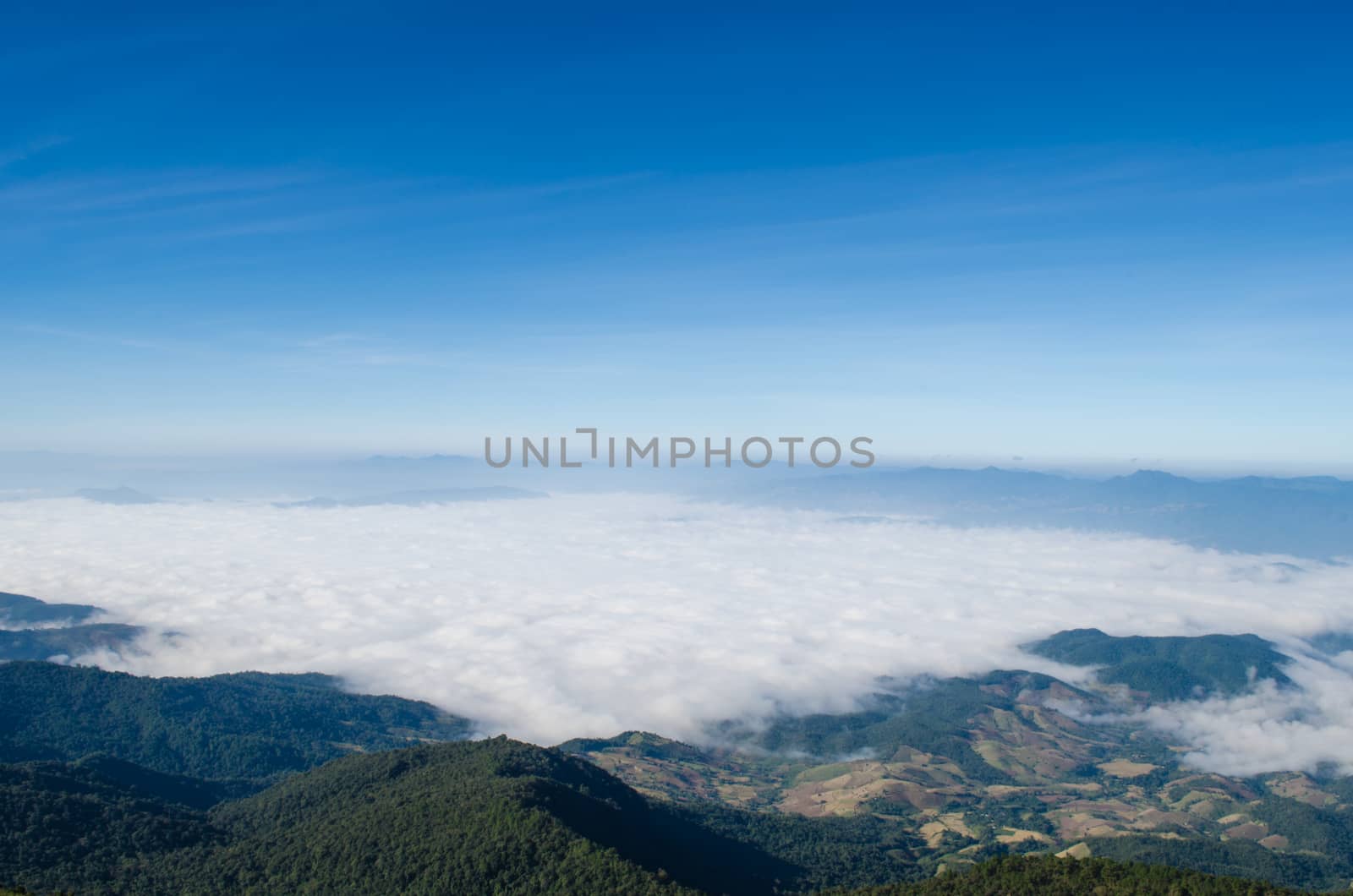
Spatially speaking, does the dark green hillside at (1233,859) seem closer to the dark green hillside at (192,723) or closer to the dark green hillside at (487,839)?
the dark green hillside at (487,839)

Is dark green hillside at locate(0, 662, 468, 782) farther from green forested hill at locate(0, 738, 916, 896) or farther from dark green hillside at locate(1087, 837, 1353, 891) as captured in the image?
dark green hillside at locate(1087, 837, 1353, 891)

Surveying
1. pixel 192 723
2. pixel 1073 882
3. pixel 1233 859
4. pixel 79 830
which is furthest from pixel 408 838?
pixel 1233 859

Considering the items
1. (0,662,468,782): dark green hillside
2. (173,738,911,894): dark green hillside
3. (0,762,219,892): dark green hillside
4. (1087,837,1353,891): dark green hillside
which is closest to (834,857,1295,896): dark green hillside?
(173,738,911,894): dark green hillside

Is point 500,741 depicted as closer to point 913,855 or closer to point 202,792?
point 202,792

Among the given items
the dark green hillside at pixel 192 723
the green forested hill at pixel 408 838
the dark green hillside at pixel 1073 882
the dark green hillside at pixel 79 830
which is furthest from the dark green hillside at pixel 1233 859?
the dark green hillside at pixel 192 723

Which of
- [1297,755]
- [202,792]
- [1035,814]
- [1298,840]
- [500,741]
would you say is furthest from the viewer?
[1297,755]

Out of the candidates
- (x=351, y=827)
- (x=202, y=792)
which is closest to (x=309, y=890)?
(x=351, y=827)
